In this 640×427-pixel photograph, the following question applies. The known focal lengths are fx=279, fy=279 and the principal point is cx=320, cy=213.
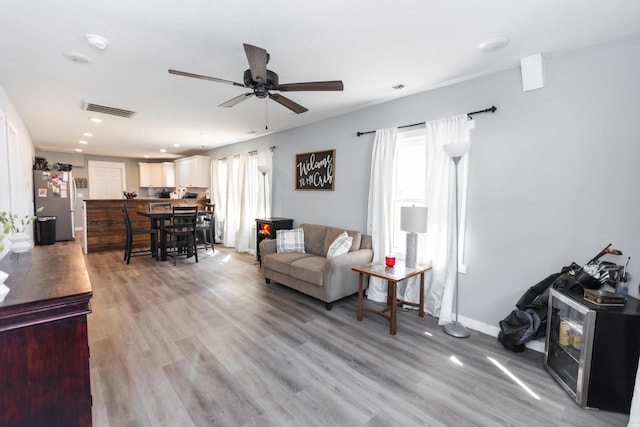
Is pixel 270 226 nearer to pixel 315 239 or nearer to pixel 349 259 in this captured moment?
pixel 315 239

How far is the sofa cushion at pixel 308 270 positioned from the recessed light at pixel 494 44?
2.57m

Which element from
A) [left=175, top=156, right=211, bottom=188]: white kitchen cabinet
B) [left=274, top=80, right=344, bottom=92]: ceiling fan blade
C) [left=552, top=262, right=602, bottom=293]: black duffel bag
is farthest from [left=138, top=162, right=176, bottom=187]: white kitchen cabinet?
[left=552, top=262, right=602, bottom=293]: black duffel bag

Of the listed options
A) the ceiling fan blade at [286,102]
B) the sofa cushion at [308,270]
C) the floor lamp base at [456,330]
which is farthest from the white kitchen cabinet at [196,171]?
the floor lamp base at [456,330]

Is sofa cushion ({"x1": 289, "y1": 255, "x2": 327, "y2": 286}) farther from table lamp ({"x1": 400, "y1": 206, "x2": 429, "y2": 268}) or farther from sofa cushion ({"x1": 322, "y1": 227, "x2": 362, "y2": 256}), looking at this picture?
table lamp ({"x1": 400, "y1": 206, "x2": 429, "y2": 268})

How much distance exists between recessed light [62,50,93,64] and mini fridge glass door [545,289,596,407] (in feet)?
14.4

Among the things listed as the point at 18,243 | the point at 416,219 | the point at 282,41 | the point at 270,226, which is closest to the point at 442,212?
the point at 416,219

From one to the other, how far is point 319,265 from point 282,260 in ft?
2.03

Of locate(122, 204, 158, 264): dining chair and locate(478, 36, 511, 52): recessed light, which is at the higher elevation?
locate(478, 36, 511, 52): recessed light

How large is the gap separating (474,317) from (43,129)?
25.6 ft

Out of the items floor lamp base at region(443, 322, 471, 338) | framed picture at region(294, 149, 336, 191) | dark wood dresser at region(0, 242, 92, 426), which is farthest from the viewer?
framed picture at region(294, 149, 336, 191)

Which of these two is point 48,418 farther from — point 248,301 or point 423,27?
point 423,27

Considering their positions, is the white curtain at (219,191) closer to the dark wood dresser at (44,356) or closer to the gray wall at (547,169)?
the gray wall at (547,169)

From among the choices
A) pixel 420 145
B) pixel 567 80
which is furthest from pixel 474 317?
pixel 567 80

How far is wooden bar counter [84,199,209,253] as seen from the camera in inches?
236
